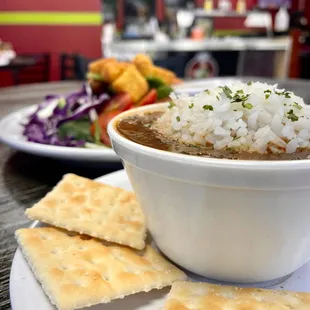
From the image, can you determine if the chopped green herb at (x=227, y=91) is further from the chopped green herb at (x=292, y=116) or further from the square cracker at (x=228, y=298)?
the square cracker at (x=228, y=298)

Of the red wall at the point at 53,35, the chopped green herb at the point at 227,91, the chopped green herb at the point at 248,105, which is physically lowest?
the red wall at the point at 53,35

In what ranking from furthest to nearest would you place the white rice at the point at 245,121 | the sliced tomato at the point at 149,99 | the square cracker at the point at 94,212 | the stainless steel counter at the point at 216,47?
the stainless steel counter at the point at 216,47
the sliced tomato at the point at 149,99
the square cracker at the point at 94,212
the white rice at the point at 245,121

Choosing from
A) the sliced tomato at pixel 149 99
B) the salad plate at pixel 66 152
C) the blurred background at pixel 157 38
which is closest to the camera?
the salad plate at pixel 66 152

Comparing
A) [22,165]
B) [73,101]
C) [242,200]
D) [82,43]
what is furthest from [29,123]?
[82,43]

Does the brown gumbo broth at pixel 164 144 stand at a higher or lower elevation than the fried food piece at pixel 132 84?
higher

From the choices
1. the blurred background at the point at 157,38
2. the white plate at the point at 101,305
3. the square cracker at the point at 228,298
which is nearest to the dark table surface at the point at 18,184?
the white plate at the point at 101,305

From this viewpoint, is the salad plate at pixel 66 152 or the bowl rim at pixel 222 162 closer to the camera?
the bowl rim at pixel 222 162
